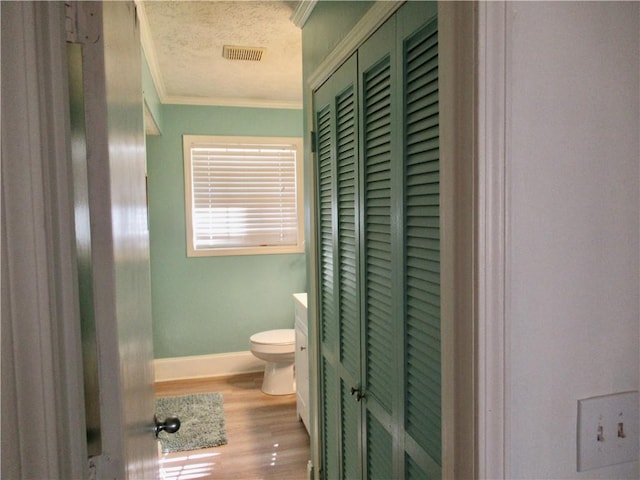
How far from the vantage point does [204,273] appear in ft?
13.6

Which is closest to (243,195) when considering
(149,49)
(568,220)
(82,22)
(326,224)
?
(149,49)

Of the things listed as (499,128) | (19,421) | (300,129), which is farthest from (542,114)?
(300,129)

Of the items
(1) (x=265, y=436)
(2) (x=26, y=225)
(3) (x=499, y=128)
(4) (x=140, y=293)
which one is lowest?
(1) (x=265, y=436)

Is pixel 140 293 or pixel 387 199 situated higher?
pixel 387 199

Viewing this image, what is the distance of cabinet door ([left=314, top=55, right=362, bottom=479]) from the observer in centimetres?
165

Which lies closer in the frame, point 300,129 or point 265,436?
point 265,436

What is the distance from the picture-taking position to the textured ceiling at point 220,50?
2271mm

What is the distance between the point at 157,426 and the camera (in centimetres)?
127

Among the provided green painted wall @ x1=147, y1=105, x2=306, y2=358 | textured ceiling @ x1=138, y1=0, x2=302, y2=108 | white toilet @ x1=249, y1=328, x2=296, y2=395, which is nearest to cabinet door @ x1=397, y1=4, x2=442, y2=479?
textured ceiling @ x1=138, y1=0, x2=302, y2=108

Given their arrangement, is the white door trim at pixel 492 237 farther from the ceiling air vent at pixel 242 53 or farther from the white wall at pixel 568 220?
the ceiling air vent at pixel 242 53

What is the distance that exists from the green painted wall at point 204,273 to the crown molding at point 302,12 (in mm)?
1943

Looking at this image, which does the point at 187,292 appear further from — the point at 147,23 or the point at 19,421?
the point at 19,421

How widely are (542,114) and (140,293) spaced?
37.7 inches

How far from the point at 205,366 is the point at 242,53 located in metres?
2.81
